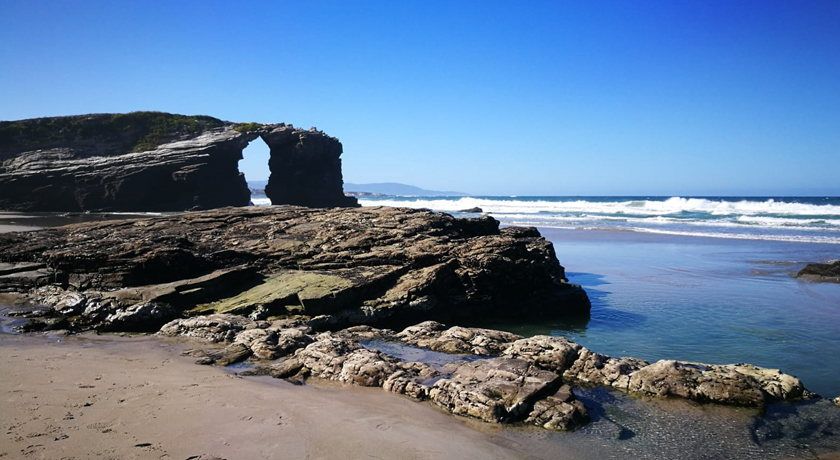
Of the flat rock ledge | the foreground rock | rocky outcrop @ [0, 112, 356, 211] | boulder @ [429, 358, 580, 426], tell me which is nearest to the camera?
boulder @ [429, 358, 580, 426]

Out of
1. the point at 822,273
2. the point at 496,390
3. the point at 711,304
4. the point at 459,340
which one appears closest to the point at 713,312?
the point at 711,304

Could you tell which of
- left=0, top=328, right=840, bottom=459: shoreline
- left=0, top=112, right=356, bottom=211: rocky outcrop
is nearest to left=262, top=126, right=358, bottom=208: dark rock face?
left=0, top=112, right=356, bottom=211: rocky outcrop

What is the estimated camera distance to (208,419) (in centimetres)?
645

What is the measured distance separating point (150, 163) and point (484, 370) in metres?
52.4

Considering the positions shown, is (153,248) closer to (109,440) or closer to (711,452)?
(109,440)

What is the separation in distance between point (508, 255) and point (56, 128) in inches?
2316

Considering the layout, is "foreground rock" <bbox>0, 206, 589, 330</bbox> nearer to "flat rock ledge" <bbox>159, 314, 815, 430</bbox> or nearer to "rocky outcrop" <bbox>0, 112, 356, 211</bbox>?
"flat rock ledge" <bbox>159, 314, 815, 430</bbox>

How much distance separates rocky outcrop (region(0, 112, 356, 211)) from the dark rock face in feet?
0.39

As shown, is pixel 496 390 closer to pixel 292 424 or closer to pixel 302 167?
pixel 292 424

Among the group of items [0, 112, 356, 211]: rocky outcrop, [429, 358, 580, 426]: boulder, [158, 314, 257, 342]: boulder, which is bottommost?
[158, 314, 257, 342]: boulder

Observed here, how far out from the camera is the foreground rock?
12.2 meters

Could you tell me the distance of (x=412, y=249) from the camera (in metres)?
15.0

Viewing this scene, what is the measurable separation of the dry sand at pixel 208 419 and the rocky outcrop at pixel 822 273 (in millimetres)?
18627

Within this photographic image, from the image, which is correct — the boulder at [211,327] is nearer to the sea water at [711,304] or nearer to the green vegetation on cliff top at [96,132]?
the sea water at [711,304]
